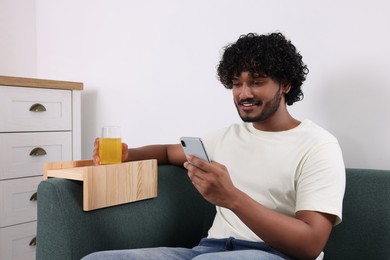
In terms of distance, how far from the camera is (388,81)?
1216 mm

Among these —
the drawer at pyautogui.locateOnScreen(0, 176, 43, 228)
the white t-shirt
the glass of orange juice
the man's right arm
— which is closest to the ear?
the white t-shirt

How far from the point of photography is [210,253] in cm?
87

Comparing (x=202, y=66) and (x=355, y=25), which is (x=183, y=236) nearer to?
(x=202, y=66)

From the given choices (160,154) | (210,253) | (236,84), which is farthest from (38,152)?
(210,253)

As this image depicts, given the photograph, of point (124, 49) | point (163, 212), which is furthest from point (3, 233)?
point (124, 49)

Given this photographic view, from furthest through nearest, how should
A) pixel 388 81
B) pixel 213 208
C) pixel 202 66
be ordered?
pixel 202 66 → pixel 213 208 → pixel 388 81

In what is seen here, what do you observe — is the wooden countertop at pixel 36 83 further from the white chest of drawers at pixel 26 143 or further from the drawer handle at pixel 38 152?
the drawer handle at pixel 38 152

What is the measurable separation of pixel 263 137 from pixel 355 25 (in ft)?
1.71

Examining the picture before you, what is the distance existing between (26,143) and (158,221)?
0.91 metres

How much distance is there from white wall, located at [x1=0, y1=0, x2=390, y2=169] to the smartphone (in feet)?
2.11

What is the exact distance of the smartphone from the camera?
33.6 inches

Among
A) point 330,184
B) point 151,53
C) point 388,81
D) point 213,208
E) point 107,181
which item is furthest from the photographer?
point 151,53

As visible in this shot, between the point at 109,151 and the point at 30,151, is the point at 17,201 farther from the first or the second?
the point at 109,151

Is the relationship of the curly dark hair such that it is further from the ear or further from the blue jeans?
the blue jeans
